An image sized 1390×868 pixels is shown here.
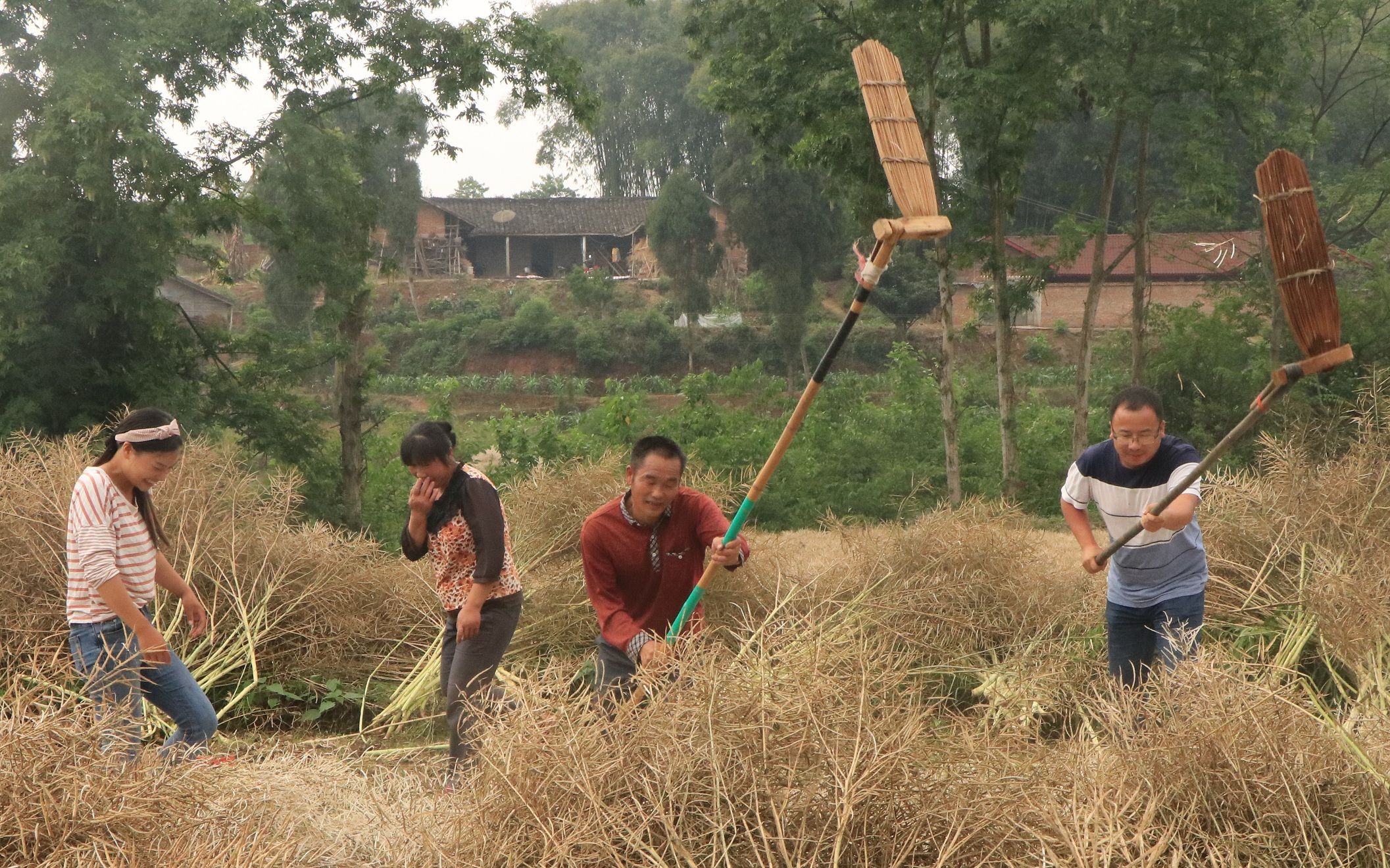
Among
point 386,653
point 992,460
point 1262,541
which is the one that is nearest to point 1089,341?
point 992,460

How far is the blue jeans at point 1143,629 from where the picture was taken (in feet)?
13.7

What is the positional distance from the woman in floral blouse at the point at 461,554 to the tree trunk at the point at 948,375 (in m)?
8.78

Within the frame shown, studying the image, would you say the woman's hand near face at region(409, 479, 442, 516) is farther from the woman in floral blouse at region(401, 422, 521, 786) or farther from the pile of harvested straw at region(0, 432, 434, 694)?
the pile of harvested straw at region(0, 432, 434, 694)

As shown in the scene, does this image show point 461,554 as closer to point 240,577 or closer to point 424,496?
point 424,496

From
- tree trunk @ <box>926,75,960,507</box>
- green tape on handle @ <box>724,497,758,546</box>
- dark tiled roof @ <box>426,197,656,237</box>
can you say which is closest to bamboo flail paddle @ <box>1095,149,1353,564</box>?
green tape on handle @ <box>724,497,758,546</box>

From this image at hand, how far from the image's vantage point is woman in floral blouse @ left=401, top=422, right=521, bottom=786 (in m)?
4.35

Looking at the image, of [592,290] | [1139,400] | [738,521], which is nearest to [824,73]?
[1139,400]

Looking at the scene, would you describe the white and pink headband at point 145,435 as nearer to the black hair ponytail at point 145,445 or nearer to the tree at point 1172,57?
the black hair ponytail at point 145,445

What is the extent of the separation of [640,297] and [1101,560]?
3338cm

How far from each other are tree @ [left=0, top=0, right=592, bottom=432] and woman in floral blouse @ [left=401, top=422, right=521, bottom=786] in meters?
8.33

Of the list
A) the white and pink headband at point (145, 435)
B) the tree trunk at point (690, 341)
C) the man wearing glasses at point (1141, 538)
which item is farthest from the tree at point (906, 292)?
the white and pink headband at point (145, 435)

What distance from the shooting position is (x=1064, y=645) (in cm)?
577

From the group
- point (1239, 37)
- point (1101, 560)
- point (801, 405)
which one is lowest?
point (1101, 560)

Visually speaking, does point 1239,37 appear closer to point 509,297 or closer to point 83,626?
point 83,626
